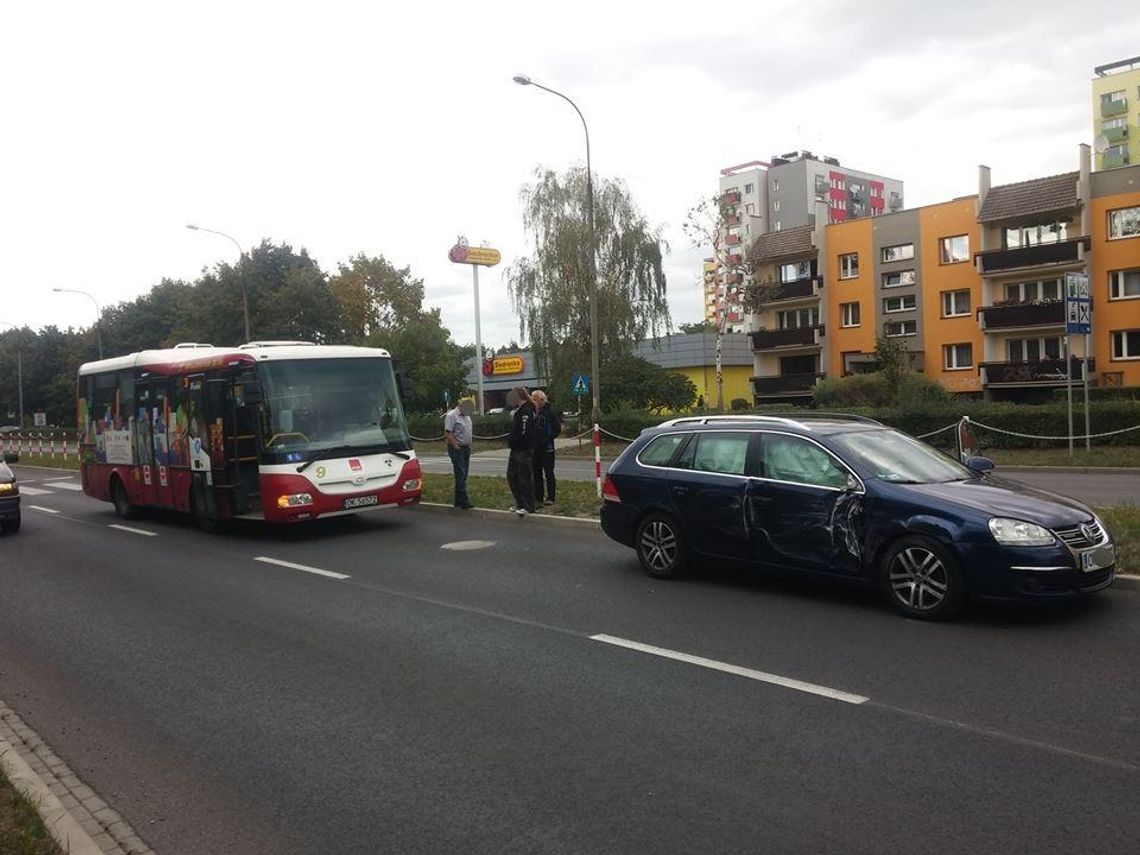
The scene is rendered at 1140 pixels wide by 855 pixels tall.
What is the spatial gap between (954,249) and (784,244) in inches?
398

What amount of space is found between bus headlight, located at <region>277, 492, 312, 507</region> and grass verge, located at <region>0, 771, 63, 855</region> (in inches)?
303

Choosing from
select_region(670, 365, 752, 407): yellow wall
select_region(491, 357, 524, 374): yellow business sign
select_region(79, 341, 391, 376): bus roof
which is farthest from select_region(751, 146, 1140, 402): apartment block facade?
select_region(79, 341, 391, 376): bus roof

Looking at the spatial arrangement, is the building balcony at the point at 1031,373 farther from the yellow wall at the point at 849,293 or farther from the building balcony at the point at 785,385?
the building balcony at the point at 785,385

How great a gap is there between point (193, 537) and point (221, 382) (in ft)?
7.95

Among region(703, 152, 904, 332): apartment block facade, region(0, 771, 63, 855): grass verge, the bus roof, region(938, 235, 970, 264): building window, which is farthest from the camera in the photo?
region(703, 152, 904, 332): apartment block facade

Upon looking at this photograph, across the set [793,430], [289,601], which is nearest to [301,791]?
[289,601]

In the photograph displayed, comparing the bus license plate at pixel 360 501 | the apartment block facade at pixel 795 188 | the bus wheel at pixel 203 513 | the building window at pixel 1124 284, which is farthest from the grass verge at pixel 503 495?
the apartment block facade at pixel 795 188

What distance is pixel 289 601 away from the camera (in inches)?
336

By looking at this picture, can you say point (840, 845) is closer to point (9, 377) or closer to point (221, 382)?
point (221, 382)

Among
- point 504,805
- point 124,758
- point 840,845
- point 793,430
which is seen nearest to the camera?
point 840,845

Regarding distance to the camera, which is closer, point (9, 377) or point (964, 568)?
point (964, 568)

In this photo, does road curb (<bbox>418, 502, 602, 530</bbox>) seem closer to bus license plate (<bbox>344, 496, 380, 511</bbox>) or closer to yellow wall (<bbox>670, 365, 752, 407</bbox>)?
bus license plate (<bbox>344, 496, 380, 511</bbox>)

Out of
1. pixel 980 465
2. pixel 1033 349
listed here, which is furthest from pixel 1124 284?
pixel 980 465

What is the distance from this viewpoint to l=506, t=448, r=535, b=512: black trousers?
13.5 metres
